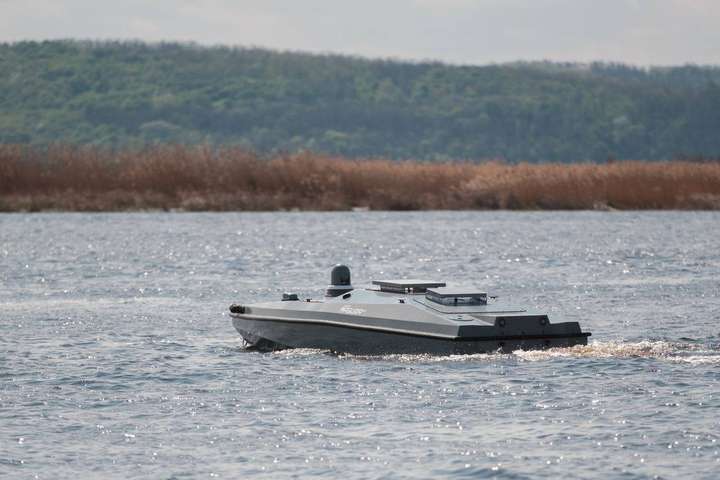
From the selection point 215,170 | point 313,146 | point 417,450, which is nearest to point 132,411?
point 417,450

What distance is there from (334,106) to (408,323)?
133939 millimetres

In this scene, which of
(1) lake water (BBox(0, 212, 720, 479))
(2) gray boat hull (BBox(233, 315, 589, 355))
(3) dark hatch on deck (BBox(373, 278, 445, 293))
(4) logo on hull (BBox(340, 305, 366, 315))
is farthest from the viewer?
(3) dark hatch on deck (BBox(373, 278, 445, 293))

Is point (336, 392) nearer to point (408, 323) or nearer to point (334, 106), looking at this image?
point (408, 323)

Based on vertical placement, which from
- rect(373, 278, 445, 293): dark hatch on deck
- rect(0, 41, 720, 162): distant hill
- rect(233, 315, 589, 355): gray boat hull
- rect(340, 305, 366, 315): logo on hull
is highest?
rect(0, 41, 720, 162): distant hill

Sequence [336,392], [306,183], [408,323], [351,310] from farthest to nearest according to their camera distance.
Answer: [306,183] < [351,310] < [408,323] < [336,392]

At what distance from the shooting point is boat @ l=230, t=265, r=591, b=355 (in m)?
21.3

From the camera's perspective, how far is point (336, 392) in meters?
19.5

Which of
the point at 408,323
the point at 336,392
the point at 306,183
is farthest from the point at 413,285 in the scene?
the point at 306,183

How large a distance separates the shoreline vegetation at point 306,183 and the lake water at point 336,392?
26.0 m

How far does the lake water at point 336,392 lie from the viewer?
1570 centimetres

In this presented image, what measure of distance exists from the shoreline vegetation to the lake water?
26.0 metres

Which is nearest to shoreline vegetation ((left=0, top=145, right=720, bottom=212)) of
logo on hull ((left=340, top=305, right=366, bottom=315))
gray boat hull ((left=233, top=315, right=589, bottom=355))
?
gray boat hull ((left=233, top=315, right=589, bottom=355))

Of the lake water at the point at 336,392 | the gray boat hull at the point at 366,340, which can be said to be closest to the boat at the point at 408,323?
the gray boat hull at the point at 366,340

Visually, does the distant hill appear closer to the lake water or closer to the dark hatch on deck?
the lake water
